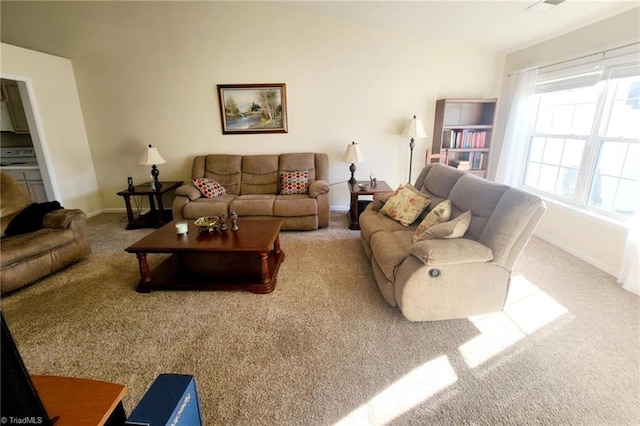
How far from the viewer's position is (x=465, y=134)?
4328 mm

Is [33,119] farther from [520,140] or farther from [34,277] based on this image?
[520,140]

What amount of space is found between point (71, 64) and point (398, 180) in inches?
199

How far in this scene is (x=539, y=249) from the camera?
128 inches

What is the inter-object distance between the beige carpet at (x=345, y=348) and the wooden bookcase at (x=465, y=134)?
6.88ft

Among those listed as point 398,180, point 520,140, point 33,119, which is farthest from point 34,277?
point 520,140

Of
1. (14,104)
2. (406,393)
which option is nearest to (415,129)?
(406,393)

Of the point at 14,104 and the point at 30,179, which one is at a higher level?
the point at 14,104

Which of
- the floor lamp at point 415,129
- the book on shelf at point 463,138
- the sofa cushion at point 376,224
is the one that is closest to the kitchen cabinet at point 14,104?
the sofa cushion at point 376,224

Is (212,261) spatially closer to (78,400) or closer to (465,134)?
(78,400)

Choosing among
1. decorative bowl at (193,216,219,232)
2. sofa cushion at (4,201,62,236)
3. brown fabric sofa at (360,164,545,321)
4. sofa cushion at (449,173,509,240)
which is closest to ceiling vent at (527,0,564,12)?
sofa cushion at (449,173,509,240)

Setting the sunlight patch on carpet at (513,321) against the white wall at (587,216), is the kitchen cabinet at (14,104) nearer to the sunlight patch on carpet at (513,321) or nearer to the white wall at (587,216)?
the sunlight patch on carpet at (513,321)

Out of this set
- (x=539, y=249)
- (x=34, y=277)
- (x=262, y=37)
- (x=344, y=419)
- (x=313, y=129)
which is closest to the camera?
(x=344, y=419)

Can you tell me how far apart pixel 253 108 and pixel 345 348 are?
361cm

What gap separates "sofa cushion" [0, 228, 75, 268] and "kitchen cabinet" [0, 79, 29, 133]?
240 cm
